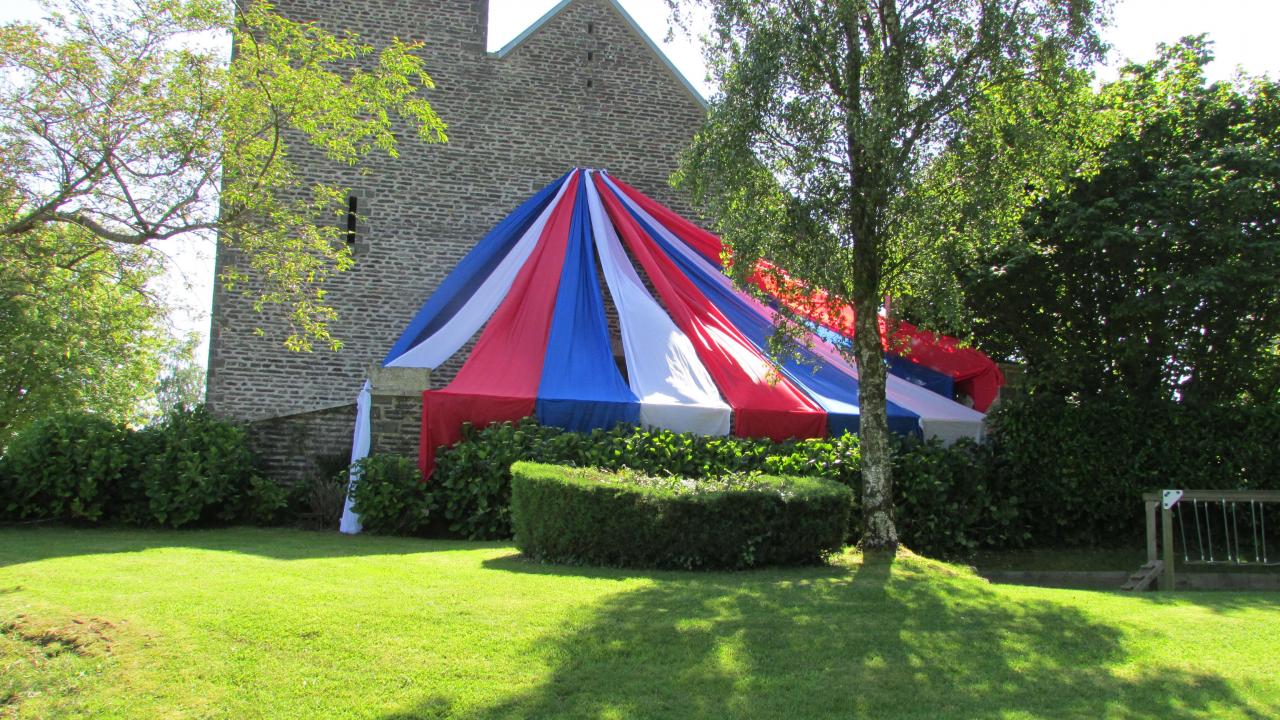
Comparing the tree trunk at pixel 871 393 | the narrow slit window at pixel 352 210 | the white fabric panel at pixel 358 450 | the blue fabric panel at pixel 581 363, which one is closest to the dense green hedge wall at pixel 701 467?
the blue fabric panel at pixel 581 363

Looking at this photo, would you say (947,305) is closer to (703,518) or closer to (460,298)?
(703,518)

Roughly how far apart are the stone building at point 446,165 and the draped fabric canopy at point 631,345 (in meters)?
1.09

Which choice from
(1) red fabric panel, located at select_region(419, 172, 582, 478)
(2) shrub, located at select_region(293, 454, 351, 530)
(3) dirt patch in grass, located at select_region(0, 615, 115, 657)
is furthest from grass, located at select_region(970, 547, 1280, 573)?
(3) dirt patch in grass, located at select_region(0, 615, 115, 657)

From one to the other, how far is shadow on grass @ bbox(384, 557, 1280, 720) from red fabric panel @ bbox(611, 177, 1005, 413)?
141 inches

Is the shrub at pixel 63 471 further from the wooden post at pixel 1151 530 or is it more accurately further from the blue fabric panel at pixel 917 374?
the wooden post at pixel 1151 530

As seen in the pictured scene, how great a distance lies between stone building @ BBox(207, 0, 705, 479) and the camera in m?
14.0

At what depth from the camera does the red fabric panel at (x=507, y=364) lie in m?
11.1

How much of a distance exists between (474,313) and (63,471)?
5.33 metres

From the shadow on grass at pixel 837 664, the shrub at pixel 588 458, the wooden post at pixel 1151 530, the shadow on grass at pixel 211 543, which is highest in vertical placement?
the shrub at pixel 588 458

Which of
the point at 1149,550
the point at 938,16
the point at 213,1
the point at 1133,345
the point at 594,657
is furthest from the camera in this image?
the point at 1133,345

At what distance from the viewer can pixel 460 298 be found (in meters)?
13.2

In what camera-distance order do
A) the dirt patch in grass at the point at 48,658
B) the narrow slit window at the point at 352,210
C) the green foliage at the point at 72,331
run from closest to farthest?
the dirt patch in grass at the point at 48,658 → the green foliage at the point at 72,331 → the narrow slit window at the point at 352,210

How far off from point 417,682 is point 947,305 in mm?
6251

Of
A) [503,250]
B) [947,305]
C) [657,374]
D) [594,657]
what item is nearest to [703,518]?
[594,657]
